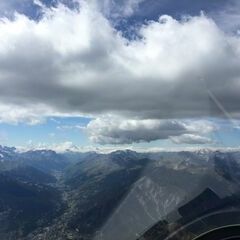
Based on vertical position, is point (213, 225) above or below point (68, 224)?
above

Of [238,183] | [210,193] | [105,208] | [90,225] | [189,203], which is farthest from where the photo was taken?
[105,208]

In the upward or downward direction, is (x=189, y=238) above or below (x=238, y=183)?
below

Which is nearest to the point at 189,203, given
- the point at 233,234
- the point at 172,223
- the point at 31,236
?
the point at 172,223

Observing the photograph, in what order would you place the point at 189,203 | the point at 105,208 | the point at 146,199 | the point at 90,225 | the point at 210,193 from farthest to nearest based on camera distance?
the point at 105,208 → the point at 90,225 → the point at 146,199 → the point at 210,193 → the point at 189,203

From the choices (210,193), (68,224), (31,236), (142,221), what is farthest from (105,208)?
(210,193)

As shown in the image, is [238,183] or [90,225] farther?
[90,225]

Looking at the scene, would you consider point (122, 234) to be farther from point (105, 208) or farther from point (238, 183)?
point (105, 208)

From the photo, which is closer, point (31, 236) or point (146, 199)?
point (146, 199)

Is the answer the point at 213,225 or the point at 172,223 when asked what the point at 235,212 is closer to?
the point at 213,225

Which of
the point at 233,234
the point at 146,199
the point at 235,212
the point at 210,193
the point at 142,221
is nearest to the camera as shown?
the point at 233,234
